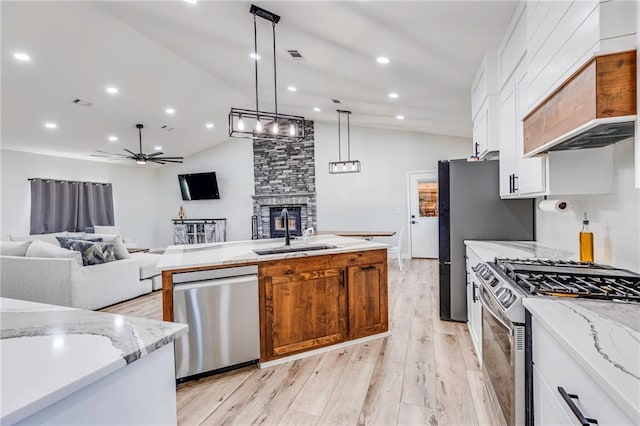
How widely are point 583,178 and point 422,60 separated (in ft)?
6.45

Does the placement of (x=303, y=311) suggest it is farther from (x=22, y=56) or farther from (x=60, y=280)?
(x=22, y=56)

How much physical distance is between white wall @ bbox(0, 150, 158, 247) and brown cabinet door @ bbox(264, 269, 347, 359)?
6.82 meters

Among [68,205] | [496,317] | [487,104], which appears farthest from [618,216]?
[68,205]

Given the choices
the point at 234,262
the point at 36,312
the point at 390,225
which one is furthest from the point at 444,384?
the point at 390,225

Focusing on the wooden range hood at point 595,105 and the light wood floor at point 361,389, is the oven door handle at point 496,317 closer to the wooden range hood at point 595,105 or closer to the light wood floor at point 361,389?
the light wood floor at point 361,389

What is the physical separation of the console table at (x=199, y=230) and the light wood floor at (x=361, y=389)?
6.80 meters

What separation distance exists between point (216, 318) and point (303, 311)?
674 millimetres

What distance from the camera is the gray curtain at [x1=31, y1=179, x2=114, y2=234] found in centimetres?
668

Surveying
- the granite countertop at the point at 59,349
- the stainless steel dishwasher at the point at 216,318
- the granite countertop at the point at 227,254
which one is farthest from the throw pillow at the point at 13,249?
the granite countertop at the point at 59,349

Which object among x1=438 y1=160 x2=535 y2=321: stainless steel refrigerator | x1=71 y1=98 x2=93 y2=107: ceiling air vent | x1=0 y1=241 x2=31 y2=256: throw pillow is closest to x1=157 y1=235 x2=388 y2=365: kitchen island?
x1=438 y1=160 x2=535 y2=321: stainless steel refrigerator

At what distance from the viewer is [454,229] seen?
10.8 ft

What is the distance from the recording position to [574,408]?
34.4 inches

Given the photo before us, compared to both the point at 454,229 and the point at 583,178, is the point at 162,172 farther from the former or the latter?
the point at 583,178

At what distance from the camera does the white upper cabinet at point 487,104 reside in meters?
2.92
